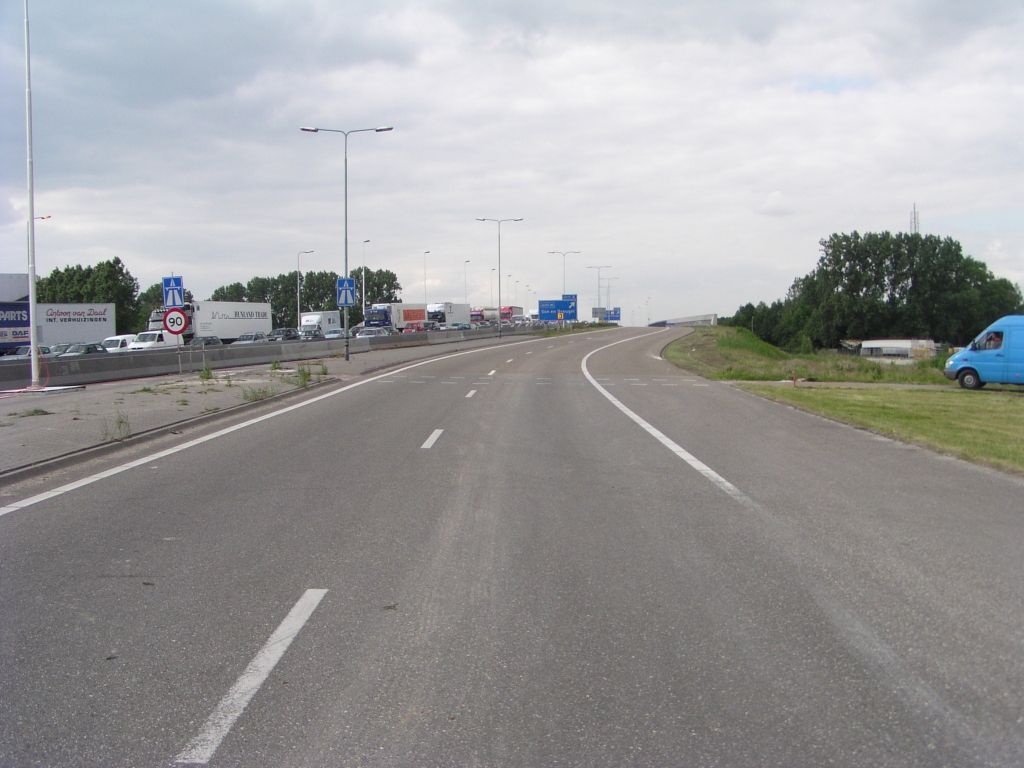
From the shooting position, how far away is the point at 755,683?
173 inches

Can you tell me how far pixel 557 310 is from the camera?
107000mm

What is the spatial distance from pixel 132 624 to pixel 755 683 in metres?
3.78

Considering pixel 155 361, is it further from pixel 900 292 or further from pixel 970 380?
pixel 900 292

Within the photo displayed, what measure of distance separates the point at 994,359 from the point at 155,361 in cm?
2999

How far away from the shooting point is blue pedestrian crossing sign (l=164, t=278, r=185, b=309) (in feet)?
88.1

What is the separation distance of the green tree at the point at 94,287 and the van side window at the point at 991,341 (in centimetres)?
9388

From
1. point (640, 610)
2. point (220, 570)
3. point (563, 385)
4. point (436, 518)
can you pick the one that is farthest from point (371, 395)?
point (640, 610)

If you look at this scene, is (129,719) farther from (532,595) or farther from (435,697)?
(532,595)

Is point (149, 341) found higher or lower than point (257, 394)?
higher

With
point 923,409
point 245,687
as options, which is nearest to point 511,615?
point 245,687

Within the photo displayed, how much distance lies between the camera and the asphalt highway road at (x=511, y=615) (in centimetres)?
388

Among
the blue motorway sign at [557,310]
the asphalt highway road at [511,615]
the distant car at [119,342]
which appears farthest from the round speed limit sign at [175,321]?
the blue motorway sign at [557,310]

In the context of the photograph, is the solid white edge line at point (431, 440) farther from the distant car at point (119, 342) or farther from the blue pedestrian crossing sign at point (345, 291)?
the distant car at point (119, 342)

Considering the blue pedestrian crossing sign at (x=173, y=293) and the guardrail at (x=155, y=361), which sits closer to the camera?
the guardrail at (x=155, y=361)
